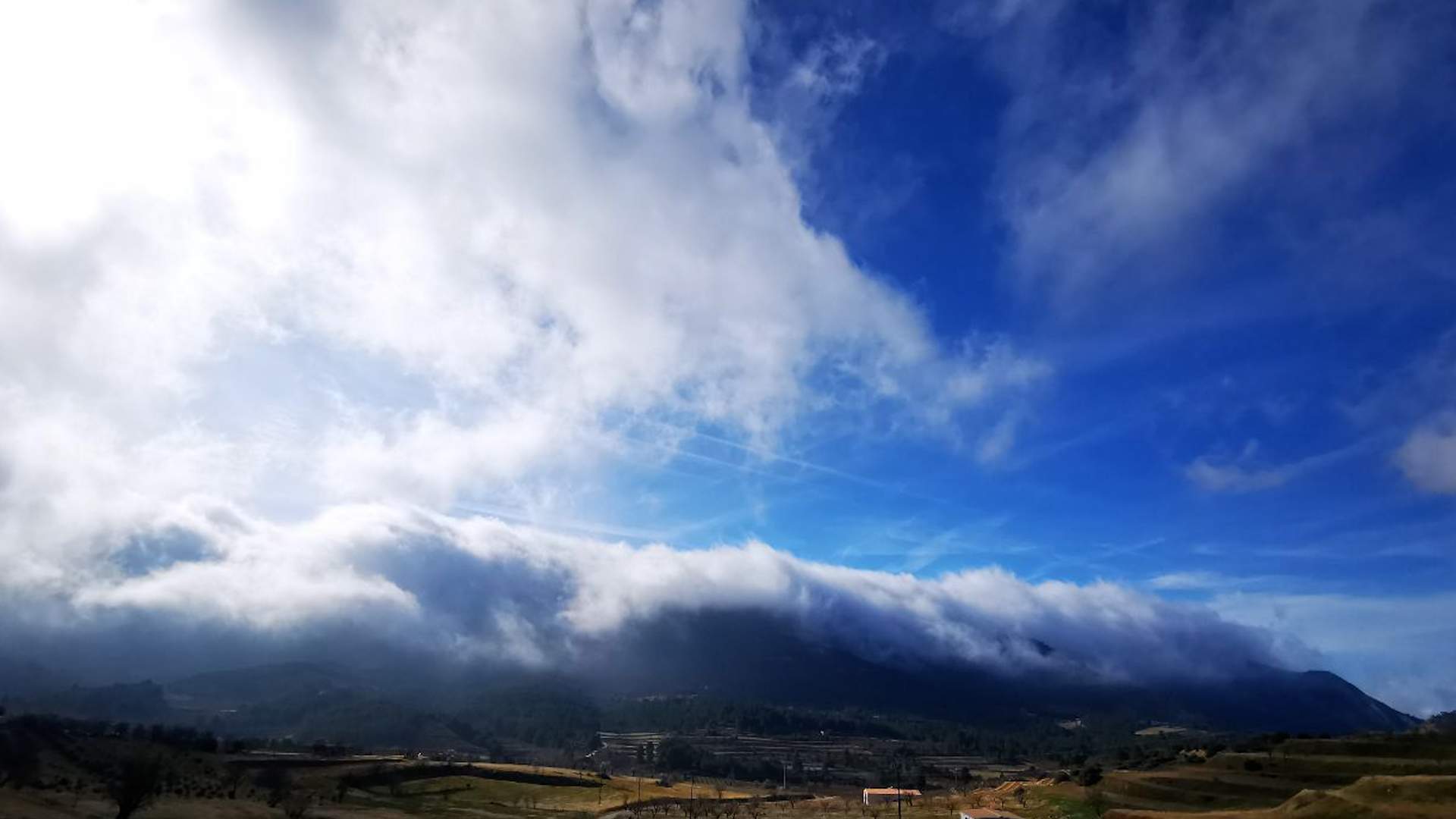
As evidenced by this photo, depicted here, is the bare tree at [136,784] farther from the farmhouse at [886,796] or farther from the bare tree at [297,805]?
the farmhouse at [886,796]

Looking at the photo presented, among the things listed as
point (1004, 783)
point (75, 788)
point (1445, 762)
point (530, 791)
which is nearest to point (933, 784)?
point (1004, 783)

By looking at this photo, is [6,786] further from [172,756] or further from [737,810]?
[737,810]

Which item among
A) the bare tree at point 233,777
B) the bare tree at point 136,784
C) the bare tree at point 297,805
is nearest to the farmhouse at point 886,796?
the bare tree at point 297,805

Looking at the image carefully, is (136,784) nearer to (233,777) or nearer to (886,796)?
(233,777)

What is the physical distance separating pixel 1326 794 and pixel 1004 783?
100 m

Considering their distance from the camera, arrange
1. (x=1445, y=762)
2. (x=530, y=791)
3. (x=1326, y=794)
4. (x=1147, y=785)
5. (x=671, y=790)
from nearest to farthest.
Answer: (x=1326, y=794) → (x=1445, y=762) → (x=1147, y=785) → (x=530, y=791) → (x=671, y=790)

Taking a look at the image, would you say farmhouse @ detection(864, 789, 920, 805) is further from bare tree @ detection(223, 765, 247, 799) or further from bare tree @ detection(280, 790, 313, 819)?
bare tree @ detection(223, 765, 247, 799)

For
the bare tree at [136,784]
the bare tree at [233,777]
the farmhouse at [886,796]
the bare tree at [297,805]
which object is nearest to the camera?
the bare tree at [136,784]

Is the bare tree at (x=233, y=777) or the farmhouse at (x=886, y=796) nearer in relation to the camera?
the bare tree at (x=233, y=777)

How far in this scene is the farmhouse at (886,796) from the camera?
488 feet

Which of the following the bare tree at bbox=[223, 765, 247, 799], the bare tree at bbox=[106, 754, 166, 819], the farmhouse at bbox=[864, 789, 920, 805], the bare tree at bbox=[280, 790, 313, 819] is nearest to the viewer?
the bare tree at bbox=[106, 754, 166, 819]

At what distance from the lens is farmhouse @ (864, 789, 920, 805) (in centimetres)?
14862

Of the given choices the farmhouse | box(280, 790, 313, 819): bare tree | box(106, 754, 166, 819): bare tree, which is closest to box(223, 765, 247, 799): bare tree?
box(280, 790, 313, 819): bare tree

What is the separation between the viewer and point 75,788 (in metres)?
83.4
